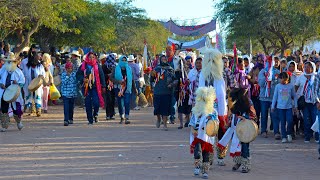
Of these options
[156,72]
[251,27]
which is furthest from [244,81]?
[251,27]

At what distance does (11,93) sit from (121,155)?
4.55 meters

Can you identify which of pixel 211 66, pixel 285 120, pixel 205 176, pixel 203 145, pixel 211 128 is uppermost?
pixel 211 66

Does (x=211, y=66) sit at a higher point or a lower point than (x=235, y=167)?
higher

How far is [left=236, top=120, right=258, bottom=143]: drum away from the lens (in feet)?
33.3

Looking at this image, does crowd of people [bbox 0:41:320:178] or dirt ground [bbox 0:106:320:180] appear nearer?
dirt ground [bbox 0:106:320:180]

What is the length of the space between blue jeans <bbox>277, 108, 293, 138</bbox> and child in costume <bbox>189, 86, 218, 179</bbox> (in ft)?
15.4

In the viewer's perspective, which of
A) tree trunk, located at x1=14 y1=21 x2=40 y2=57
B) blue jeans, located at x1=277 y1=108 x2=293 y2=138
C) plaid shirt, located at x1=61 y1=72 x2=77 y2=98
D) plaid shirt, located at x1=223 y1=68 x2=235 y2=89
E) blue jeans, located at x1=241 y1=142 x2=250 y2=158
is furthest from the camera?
tree trunk, located at x1=14 y1=21 x2=40 y2=57

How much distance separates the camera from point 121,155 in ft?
39.3

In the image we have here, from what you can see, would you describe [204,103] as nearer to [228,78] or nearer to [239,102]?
[239,102]

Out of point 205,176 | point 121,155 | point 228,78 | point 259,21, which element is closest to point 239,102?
point 205,176

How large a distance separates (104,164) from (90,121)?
660 cm

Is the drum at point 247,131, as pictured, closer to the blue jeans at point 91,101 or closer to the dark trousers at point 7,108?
the dark trousers at point 7,108

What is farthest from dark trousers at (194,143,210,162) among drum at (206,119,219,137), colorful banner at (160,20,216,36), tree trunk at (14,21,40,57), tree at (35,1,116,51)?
colorful banner at (160,20,216,36)

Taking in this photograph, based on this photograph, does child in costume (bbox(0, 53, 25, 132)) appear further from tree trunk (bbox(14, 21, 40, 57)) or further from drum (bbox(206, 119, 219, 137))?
tree trunk (bbox(14, 21, 40, 57))
